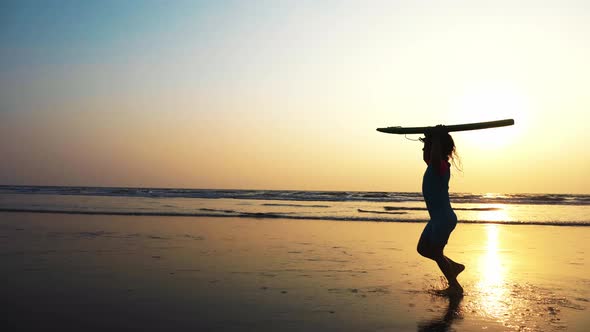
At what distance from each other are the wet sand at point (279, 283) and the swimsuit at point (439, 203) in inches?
28.2

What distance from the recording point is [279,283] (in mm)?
6824

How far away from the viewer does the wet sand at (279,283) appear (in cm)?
502

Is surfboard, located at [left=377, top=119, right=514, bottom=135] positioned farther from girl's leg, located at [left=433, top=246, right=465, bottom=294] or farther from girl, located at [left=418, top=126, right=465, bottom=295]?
girl's leg, located at [left=433, top=246, right=465, bottom=294]

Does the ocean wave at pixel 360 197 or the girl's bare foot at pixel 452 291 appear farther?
the ocean wave at pixel 360 197

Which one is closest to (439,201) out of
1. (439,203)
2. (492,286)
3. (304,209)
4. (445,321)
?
(439,203)

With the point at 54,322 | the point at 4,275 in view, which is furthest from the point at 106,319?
the point at 4,275

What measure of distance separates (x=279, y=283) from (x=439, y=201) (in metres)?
2.24

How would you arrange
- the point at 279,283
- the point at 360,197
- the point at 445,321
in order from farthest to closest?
1. the point at 360,197
2. the point at 279,283
3. the point at 445,321

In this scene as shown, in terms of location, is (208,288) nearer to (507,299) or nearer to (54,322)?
(54,322)

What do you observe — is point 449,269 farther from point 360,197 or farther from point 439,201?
point 360,197

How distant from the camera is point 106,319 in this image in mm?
4930

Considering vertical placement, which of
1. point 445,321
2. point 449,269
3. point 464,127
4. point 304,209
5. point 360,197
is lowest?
point 445,321

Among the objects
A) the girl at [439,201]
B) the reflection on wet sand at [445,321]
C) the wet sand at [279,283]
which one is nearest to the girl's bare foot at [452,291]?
the girl at [439,201]

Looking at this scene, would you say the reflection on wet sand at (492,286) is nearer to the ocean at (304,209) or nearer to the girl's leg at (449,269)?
the girl's leg at (449,269)
